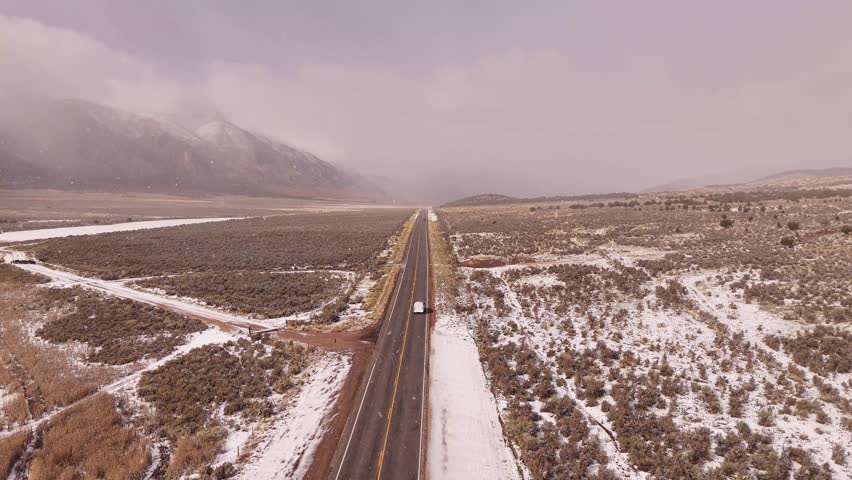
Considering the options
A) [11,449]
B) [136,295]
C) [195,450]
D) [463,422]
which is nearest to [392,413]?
[463,422]

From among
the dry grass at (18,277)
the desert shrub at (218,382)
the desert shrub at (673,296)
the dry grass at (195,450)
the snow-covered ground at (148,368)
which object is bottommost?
the dry grass at (195,450)

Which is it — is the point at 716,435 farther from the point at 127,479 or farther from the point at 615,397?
the point at 127,479

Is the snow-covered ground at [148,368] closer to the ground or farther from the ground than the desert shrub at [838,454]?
farther from the ground

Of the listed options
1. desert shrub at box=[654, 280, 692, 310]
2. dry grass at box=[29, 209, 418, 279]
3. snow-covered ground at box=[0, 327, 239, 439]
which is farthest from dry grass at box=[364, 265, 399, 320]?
desert shrub at box=[654, 280, 692, 310]

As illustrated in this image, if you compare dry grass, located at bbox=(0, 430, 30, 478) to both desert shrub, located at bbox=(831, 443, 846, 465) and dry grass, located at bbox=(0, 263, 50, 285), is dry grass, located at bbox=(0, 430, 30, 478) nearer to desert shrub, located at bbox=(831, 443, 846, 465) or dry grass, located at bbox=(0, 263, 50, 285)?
desert shrub, located at bbox=(831, 443, 846, 465)

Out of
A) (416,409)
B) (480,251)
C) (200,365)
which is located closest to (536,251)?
(480,251)

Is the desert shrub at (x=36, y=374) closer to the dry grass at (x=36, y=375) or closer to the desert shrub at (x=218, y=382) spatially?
the dry grass at (x=36, y=375)

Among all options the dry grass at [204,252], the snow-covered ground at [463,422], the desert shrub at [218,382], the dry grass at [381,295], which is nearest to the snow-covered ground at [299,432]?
the desert shrub at [218,382]
